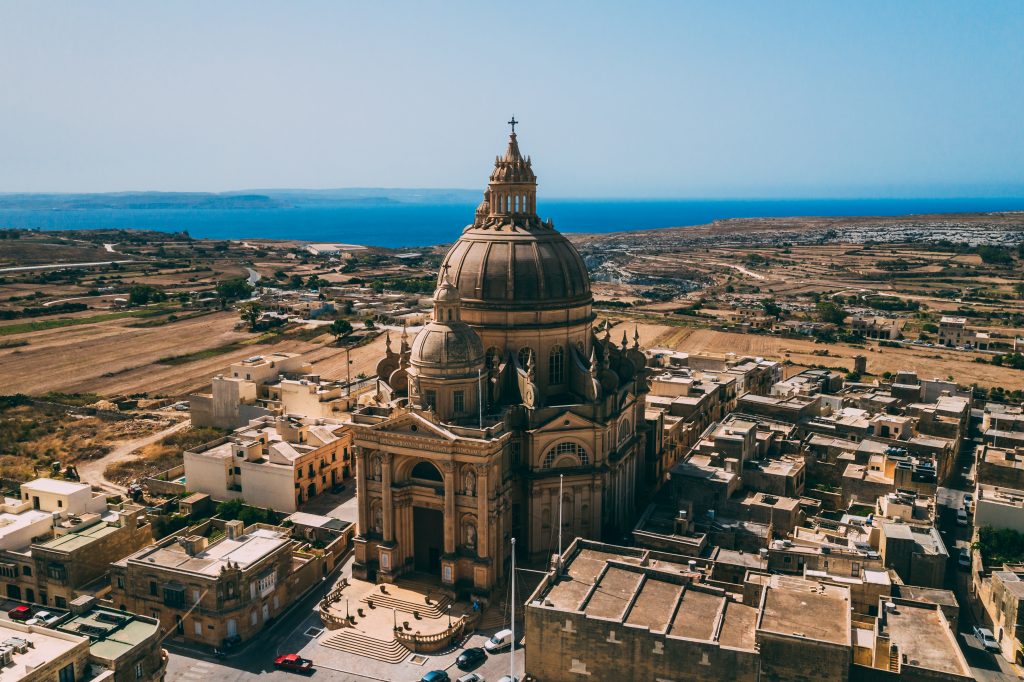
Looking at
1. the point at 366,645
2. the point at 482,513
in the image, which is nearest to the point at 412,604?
the point at 366,645

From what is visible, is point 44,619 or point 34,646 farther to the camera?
point 44,619

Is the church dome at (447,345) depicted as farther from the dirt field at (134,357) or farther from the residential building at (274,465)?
the dirt field at (134,357)

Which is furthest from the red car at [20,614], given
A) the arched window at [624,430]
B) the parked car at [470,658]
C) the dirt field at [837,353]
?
the dirt field at [837,353]

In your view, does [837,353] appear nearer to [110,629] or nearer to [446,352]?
[446,352]

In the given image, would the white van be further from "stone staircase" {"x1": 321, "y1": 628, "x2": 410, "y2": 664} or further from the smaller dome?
the smaller dome

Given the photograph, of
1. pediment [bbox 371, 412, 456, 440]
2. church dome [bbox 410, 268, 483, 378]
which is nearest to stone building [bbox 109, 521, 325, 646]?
pediment [bbox 371, 412, 456, 440]

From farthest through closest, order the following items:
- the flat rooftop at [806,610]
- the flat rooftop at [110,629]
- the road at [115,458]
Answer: the road at [115,458] → the flat rooftop at [110,629] → the flat rooftop at [806,610]
